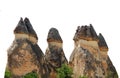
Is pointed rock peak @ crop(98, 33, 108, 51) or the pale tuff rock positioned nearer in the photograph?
the pale tuff rock

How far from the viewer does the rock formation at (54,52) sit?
103ft

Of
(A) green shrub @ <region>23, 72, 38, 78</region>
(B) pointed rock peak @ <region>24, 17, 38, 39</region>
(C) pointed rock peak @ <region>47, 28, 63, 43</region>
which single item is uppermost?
(B) pointed rock peak @ <region>24, 17, 38, 39</region>

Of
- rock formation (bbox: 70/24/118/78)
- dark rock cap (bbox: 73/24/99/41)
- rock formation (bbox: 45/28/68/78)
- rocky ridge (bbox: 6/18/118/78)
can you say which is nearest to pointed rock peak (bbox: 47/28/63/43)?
rock formation (bbox: 45/28/68/78)

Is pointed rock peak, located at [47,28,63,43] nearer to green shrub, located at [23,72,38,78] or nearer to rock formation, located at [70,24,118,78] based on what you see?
rock formation, located at [70,24,118,78]

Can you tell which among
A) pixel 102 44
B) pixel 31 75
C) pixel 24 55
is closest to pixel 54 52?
pixel 102 44

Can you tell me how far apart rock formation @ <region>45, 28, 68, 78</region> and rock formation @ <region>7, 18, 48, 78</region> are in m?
2.32

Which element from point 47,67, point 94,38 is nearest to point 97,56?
point 94,38

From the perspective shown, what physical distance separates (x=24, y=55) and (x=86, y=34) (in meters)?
4.66

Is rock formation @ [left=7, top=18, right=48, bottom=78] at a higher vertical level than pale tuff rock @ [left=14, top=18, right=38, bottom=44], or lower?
lower

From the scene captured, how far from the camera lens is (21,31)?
28.8 meters

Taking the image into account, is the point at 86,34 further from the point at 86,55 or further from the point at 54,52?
the point at 54,52

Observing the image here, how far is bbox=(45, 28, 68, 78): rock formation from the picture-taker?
31.4 meters

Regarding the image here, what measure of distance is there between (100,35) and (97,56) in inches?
237

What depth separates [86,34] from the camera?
94.2 feet
